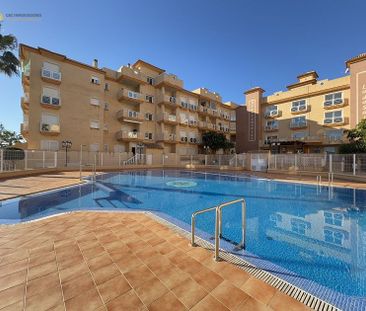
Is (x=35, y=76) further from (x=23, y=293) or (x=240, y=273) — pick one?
(x=240, y=273)

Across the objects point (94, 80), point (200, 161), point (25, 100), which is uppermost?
point (94, 80)

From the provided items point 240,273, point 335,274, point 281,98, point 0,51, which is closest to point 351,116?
point 281,98

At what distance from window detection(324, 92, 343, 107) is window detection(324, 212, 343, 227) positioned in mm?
24428

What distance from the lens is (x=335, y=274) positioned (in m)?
3.35

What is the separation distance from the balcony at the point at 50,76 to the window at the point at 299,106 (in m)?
32.0

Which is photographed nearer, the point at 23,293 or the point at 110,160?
the point at 23,293

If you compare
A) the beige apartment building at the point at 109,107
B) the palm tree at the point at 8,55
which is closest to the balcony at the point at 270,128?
the beige apartment building at the point at 109,107

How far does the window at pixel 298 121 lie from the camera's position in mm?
27066

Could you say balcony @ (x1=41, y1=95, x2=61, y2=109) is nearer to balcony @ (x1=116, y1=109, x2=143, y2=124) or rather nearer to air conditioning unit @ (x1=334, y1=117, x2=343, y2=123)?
balcony @ (x1=116, y1=109, x2=143, y2=124)

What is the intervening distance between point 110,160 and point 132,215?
693 inches

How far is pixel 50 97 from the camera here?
20062 millimetres

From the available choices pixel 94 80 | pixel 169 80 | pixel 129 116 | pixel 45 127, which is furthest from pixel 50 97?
pixel 169 80

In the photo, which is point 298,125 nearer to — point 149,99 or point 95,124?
point 149,99

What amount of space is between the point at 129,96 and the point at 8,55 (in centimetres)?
1280
